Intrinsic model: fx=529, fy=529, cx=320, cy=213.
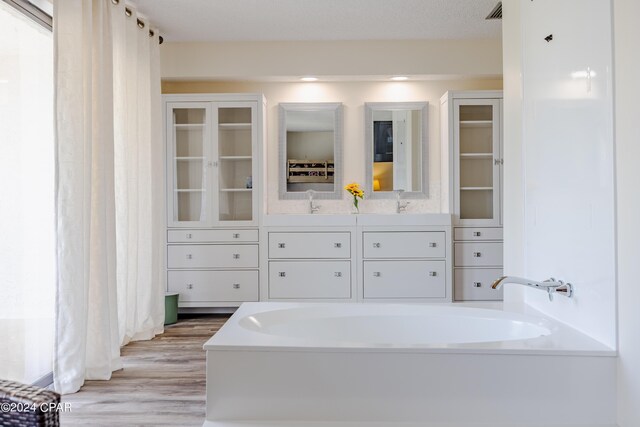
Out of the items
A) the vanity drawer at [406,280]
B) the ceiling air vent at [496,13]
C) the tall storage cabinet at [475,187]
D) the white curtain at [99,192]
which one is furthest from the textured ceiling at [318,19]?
the vanity drawer at [406,280]

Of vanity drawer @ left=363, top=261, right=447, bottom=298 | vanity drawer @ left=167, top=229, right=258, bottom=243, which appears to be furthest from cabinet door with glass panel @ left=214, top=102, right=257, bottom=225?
vanity drawer @ left=363, top=261, right=447, bottom=298

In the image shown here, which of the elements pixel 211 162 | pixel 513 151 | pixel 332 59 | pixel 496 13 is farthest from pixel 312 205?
pixel 513 151

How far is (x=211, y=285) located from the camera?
4547mm

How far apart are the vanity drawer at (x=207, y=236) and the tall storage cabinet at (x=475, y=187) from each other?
178 centimetres

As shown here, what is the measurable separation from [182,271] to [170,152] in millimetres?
1038

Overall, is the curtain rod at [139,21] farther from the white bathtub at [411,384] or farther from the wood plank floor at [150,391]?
the white bathtub at [411,384]

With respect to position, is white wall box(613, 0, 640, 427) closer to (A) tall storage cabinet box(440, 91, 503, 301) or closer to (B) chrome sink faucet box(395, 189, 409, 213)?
(A) tall storage cabinet box(440, 91, 503, 301)

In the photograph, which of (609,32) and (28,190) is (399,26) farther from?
(28,190)

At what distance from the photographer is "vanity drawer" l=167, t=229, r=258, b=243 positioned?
179 inches

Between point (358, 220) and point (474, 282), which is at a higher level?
point (358, 220)

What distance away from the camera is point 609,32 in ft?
5.82

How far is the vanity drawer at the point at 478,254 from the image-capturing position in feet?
14.7

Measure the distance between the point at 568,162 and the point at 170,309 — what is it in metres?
3.32

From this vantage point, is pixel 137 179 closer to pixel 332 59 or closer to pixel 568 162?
pixel 332 59
